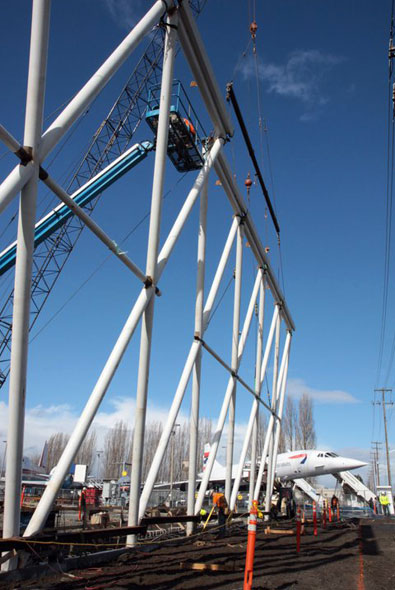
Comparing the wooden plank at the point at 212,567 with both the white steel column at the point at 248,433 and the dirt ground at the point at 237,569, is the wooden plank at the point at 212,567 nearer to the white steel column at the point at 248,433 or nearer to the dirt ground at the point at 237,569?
the dirt ground at the point at 237,569

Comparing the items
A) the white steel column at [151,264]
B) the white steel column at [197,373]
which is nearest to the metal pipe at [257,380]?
the white steel column at [197,373]

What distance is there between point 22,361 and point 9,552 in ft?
7.35

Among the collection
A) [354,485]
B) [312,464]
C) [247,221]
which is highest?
[247,221]

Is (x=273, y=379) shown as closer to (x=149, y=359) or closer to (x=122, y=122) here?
(x=149, y=359)

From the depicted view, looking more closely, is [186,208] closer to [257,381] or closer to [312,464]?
[257,381]

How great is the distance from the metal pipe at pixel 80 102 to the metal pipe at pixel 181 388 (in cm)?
608

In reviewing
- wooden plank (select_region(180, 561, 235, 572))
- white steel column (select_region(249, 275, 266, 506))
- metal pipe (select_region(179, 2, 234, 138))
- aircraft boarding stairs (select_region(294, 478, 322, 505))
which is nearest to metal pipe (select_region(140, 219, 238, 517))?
wooden plank (select_region(180, 561, 235, 572))

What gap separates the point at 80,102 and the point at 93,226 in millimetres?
1827

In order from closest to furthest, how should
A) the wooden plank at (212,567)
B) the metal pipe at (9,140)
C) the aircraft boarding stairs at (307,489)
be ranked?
1. the metal pipe at (9,140)
2. the wooden plank at (212,567)
3. the aircraft boarding stairs at (307,489)

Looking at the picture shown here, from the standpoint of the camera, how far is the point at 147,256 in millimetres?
9023

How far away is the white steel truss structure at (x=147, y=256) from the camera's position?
5570 mm

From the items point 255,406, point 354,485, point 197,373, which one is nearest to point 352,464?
point 354,485

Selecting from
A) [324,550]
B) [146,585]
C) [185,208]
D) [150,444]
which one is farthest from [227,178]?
[150,444]

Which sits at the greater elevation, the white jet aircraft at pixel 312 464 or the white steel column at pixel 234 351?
the white steel column at pixel 234 351
